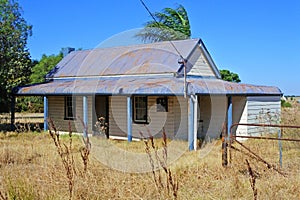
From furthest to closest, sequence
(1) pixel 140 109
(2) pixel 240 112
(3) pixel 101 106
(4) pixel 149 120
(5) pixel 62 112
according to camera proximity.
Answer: (5) pixel 62 112, (3) pixel 101 106, (1) pixel 140 109, (4) pixel 149 120, (2) pixel 240 112

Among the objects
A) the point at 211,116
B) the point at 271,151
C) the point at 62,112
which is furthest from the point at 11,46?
the point at 271,151

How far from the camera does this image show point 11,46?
20.1m

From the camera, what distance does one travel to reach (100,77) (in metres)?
19.0

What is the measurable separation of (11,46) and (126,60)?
6.24 meters

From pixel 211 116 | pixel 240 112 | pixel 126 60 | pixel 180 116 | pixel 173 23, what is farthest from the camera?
pixel 173 23

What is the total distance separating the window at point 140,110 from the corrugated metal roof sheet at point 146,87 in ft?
3.11

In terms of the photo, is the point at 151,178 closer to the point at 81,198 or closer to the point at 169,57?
the point at 81,198

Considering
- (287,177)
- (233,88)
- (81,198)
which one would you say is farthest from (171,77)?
(81,198)

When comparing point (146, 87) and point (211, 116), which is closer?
point (146, 87)

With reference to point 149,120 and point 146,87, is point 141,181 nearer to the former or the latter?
point 146,87

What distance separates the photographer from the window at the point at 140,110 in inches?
675

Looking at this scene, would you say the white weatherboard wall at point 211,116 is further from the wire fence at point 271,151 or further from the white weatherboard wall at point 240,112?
the wire fence at point 271,151

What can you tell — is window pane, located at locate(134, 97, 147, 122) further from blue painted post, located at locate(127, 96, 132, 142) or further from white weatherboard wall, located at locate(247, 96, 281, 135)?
white weatherboard wall, located at locate(247, 96, 281, 135)

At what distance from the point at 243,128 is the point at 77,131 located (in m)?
8.20
